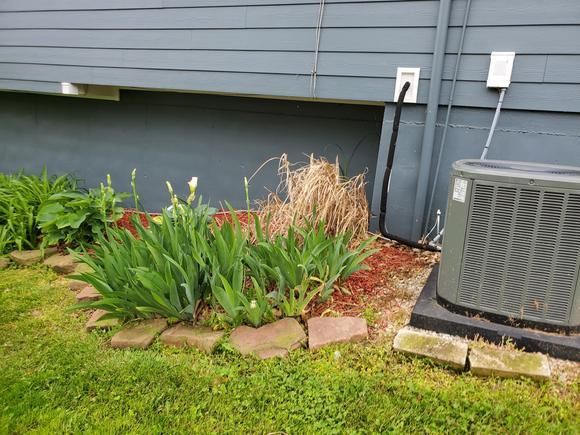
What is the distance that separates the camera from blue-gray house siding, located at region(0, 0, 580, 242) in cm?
303

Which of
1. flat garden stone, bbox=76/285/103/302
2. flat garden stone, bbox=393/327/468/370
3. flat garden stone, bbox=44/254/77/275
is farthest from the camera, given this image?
flat garden stone, bbox=44/254/77/275

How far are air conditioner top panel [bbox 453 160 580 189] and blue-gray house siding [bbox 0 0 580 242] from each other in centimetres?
85

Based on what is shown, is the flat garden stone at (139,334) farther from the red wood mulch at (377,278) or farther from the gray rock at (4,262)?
the gray rock at (4,262)

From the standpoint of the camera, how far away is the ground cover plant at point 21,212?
416 centimetres

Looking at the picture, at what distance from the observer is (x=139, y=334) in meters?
2.56

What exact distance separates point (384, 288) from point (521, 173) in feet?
A: 3.56

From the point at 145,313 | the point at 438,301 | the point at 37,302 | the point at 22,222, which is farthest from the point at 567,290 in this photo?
the point at 22,222

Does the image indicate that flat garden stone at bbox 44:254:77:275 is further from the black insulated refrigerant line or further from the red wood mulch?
the black insulated refrigerant line

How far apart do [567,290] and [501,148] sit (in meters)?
1.39

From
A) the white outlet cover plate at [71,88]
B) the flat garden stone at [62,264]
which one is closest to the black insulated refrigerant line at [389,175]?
the flat garden stone at [62,264]

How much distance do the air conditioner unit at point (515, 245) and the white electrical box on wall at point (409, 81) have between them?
116cm

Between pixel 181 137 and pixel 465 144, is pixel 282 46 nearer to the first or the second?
pixel 465 144

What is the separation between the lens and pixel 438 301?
2455 millimetres

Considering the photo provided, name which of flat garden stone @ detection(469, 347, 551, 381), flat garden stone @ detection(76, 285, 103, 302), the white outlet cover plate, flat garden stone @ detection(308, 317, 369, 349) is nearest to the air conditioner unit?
flat garden stone @ detection(469, 347, 551, 381)
